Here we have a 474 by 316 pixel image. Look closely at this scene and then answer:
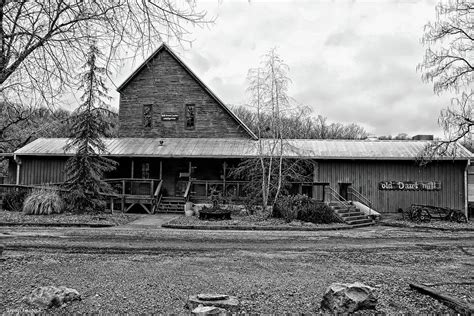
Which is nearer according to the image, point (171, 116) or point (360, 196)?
point (360, 196)

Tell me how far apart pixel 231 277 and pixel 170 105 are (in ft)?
63.2

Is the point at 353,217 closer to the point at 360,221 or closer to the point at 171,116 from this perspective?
the point at 360,221

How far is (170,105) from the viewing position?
24.8 m

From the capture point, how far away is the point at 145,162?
77.8 feet

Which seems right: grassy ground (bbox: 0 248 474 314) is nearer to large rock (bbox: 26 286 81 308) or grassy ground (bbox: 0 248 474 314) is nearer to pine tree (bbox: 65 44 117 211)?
large rock (bbox: 26 286 81 308)

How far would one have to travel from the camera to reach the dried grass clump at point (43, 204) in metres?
16.9

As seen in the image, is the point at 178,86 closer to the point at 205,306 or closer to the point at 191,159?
the point at 191,159

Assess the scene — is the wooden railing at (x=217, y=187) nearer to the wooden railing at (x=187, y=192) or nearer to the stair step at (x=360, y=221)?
the wooden railing at (x=187, y=192)

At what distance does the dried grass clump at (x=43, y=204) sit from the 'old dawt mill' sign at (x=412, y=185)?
647 inches

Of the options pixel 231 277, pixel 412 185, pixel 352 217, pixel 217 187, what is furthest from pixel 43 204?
pixel 412 185

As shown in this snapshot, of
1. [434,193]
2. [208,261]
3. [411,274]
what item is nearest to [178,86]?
[434,193]

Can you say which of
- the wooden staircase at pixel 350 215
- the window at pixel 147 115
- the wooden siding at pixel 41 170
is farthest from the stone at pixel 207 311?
the window at pixel 147 115

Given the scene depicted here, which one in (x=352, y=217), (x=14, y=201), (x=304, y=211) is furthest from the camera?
(x=14, y=201)

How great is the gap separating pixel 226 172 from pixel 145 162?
17.1ft
